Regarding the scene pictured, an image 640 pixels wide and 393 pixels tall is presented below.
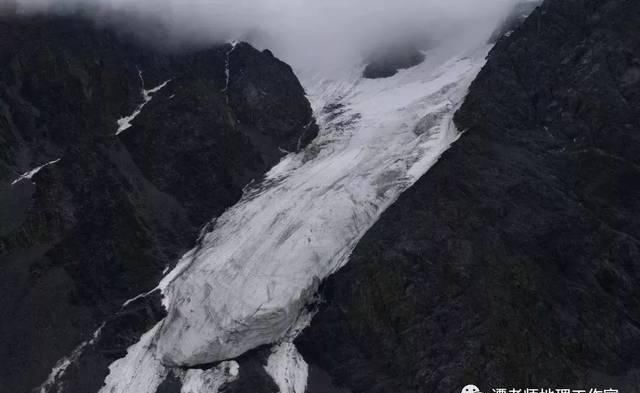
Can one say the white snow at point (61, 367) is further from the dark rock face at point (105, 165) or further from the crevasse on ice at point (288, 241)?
the crevasse on ice at point (288, 241)

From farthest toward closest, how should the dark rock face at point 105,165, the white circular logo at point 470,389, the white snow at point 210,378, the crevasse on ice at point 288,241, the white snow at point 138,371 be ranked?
the dark rock face at point 105,165
the crevasse on ice at point 288,241
the white snow at point 138,371
the white snow at point 210,378
the white circular logo at point 470,389

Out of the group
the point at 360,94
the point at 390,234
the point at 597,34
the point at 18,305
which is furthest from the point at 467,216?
the point at 18,305

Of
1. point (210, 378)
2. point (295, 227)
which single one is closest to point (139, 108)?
point (295, 227)

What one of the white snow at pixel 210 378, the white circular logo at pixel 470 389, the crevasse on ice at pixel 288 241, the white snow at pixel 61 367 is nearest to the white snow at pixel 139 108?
the crevasse on ice at pixel 288 241

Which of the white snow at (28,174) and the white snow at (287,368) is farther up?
the white snow at (28,174)

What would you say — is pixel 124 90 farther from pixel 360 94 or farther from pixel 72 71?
pixel 360 94

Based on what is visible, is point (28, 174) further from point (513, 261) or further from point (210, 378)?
point (513, 261)
